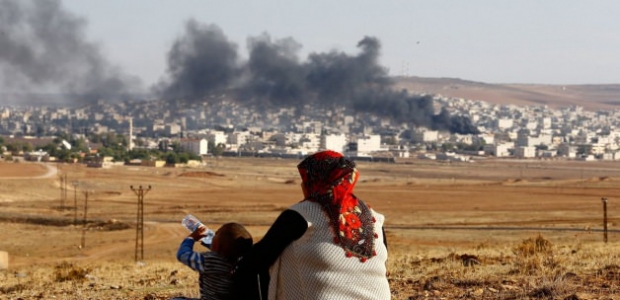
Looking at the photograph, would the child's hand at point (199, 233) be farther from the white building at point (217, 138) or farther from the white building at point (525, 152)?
the white building at point (217, 138)

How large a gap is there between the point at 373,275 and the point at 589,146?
129015mm

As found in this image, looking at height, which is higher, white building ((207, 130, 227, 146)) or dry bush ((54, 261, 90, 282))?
white building ((207, 130, 227, 146))

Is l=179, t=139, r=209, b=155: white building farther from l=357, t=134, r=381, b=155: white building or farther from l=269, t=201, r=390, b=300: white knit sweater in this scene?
l=269, t=201, r=390, b=300: white knit sweater

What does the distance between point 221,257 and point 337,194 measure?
638mm

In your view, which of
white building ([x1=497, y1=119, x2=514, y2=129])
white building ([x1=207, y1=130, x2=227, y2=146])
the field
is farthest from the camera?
white building ([x1=497, y1=119, x2=514, y2=129])

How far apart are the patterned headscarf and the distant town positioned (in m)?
71.6

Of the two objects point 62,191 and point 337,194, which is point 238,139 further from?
point 337,194

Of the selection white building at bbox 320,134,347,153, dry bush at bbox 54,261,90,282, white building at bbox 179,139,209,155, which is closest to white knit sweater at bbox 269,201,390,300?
dry bush at bbox 54,261,90,282

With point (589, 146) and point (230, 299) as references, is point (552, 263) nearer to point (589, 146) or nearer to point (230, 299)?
point (230, 299)

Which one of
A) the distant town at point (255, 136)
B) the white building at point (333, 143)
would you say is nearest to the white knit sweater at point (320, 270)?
the distant town at point (255, 136)

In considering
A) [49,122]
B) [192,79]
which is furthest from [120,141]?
[49,122]

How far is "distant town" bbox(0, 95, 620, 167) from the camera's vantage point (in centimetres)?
10044

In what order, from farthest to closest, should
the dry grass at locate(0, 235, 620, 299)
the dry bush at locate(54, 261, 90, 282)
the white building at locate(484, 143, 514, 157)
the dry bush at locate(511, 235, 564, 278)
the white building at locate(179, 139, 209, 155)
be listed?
the white building at locate(484, 143, 514, 157), the white building at locate(179, 139, 209, 155), the dry bush at locate(54, 261, 90, 282), the dry bush at locate(511, 235, 564, 278), the dry grass at locate(0, 235, 620, 299)

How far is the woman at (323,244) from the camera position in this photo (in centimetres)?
423
